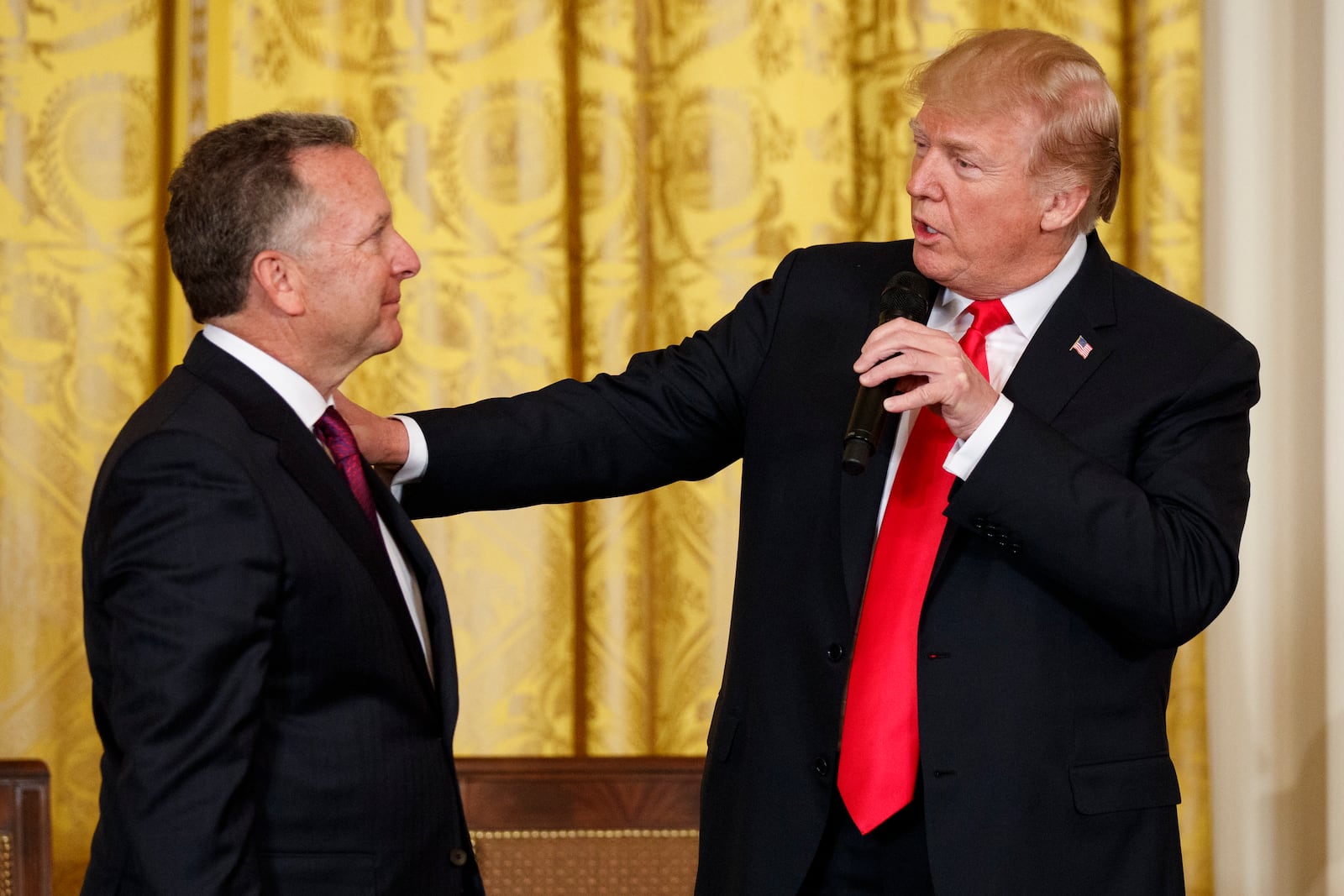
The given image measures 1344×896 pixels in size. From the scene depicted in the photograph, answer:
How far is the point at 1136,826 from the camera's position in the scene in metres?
1.89

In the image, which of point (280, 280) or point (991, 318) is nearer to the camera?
point (280, 280)

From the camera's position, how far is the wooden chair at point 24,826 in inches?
90.1

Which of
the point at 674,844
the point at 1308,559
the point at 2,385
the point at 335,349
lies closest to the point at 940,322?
the point at 335,349

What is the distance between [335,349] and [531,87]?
1647 mm

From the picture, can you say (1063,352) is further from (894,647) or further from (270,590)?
(270,590)

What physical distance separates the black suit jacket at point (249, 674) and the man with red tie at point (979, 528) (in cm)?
43

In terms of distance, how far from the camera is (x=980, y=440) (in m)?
1.85

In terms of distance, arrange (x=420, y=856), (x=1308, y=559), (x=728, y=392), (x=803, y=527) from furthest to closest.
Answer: (x=1308, y=559) → (x=728, y=392) → (x=803, y=527) → (x=420, y=856)

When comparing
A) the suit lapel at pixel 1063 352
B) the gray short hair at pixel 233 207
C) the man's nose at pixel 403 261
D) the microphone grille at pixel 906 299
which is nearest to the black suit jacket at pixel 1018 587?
the suit lapel at pixel 1063 352

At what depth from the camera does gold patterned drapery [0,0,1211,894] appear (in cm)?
322

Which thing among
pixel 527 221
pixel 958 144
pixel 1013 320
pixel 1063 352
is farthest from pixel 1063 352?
pixel 527 221

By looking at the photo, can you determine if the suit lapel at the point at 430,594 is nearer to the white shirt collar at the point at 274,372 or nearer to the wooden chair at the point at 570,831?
the white shirt collar at the point at 274,372

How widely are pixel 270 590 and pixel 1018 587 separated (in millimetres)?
972

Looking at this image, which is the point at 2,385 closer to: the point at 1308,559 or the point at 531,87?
the point at 531,87
